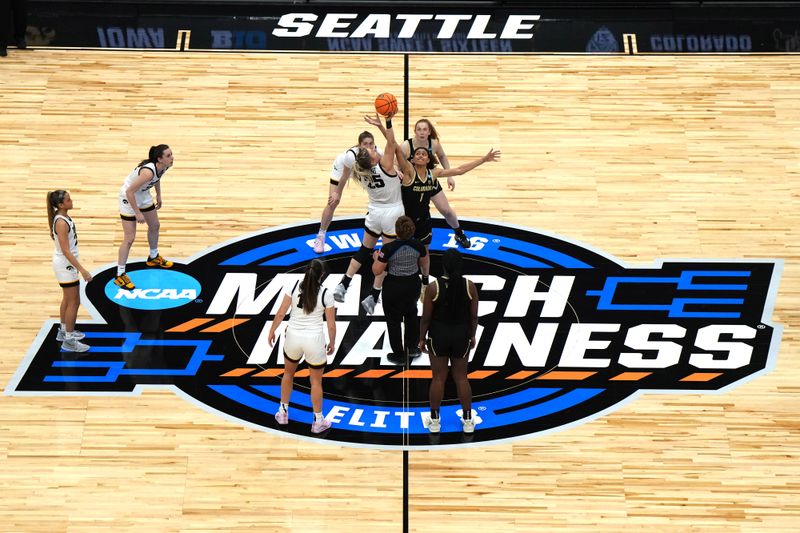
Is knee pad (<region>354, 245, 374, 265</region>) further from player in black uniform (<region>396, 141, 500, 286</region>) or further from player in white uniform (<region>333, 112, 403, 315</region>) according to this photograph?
player in black uniform (<region>396, 141, 500, 286</region>)

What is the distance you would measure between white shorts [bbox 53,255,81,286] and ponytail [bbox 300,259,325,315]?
99.2 inches

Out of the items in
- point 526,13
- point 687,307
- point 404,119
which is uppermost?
point 526,13

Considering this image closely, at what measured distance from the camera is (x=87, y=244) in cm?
1421

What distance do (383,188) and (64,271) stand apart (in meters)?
3.20

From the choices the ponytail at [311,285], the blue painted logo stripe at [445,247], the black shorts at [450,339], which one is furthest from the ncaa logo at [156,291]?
Result: the black shorts at [450,339]

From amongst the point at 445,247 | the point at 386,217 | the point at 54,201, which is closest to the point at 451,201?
the point at 445,247

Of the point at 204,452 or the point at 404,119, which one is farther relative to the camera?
the point at 404,119

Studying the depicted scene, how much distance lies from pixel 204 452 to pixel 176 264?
9.58 feet

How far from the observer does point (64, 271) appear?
40.4 ft

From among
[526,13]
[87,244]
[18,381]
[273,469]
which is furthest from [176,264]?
[526,13]

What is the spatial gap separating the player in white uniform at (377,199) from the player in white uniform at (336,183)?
29 centimetres

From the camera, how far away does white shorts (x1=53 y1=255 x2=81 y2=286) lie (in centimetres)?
1227

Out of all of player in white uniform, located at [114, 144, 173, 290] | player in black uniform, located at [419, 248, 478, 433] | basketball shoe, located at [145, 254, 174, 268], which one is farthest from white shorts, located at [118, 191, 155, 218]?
player in black uniform, located at [419, 248, 478, 433]

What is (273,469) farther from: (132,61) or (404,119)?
(132,61)
